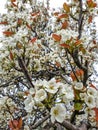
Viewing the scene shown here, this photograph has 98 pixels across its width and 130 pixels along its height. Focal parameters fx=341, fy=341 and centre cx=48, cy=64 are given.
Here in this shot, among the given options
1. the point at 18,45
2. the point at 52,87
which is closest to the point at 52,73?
the point at 18,45

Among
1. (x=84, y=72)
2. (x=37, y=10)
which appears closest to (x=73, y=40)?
(x=84, y=72)

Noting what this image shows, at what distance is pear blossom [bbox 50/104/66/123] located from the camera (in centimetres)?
301

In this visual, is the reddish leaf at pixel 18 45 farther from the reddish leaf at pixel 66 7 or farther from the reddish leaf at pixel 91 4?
the reddish leaf at pixel 91 4

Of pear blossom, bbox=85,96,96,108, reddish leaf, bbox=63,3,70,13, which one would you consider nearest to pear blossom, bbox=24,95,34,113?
pear blossom, bbox=85,96,96,108

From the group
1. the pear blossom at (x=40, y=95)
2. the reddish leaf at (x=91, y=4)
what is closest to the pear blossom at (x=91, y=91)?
the pear blossom at (x=40, y=95)

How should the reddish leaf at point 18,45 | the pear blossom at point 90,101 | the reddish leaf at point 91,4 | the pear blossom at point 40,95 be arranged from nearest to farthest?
the pear blossom at point 40,95
the pear blossom at point 90,101
the reddish leaf at point 18,45
the reddish leaf at point 91,4

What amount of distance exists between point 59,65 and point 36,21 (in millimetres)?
3218

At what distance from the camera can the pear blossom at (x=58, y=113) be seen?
3.01 meters

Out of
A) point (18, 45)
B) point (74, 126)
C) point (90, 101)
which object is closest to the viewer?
point (90, 101)

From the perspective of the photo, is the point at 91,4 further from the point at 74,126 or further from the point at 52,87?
the point at 52,87

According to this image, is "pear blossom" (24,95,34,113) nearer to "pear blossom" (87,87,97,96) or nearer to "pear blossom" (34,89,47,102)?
"pear blossom" (34,89,47,102)

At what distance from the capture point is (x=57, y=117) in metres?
3.04

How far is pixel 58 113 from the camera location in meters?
3.03

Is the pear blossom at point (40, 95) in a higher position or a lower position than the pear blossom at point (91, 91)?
higher
